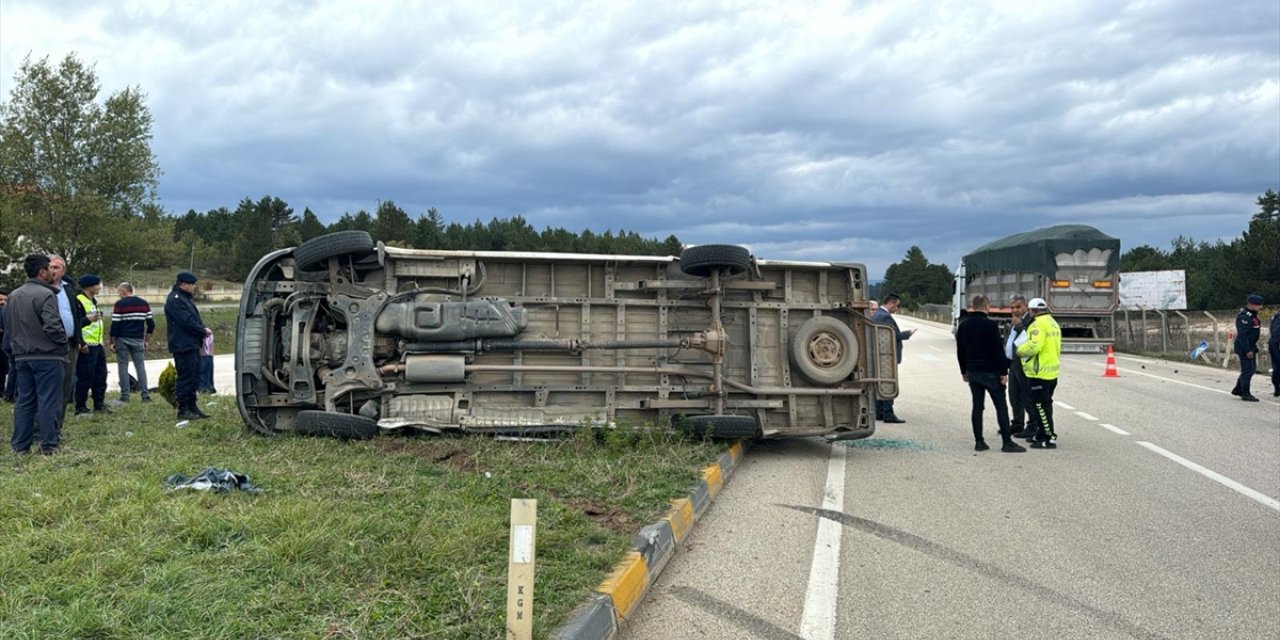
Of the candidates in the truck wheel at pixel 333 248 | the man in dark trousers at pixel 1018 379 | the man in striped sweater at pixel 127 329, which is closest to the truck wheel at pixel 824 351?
the man in dark trousers at pixel 1018 379

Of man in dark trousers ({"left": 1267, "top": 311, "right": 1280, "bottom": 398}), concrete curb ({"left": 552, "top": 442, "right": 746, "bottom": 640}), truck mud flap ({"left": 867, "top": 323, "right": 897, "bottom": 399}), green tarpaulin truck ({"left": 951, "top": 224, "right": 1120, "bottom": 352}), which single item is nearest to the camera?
concrete curb ({"left": 552, "top": 442, "right": 746, "bottom": 640})

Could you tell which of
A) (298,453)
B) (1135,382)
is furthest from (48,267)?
(1135,382)

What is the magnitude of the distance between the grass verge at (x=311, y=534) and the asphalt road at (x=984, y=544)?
663 mm

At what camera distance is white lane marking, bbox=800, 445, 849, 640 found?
404cm

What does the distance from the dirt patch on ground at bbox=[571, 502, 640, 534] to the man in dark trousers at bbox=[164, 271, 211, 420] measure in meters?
5.87

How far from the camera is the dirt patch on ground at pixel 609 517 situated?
16.6ft

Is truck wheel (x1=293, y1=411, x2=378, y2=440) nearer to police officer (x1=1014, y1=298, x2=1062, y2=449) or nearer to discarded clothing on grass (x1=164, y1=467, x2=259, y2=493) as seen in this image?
discarded clothing on grass (x1=164, y1=467, x2=259, y2=493)

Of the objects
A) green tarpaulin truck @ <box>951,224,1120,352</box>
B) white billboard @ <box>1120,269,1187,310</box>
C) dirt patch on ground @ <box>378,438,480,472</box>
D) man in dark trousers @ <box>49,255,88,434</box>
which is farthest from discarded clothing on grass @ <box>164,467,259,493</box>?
white billboard @ <box>1120,269,1187,310</box>

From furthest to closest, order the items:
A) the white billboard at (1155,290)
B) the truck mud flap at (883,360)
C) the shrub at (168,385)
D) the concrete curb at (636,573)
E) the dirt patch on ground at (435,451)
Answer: the white billboard at (1155,290)
the shrub at (168,385)
the truck mud flap at (883,360)
the dirt patch on ground at (435,451)
the concrete curb at (636,573)

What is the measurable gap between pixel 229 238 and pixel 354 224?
92.4ft

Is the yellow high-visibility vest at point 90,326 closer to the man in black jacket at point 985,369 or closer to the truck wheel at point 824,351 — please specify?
the truck wheel at point 824,351

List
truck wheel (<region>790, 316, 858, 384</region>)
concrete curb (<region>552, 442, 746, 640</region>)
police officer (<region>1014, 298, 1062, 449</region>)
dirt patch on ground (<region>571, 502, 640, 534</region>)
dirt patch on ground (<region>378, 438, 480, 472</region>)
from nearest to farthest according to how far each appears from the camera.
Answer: concrete curb (<region>552, 442, 746, 640</region>) → dirt patch on ground (<region>571, 502, 640, 534</region>) → dirt patch on ground (<region>378, 438, 480, 472</region>) → truck wheel (<region>790, 316, 858, 384</region>) → police officer (<region>1014, 298, 1062, 449</region>)

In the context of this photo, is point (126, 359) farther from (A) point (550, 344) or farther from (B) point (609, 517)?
(B) point (609, 517)

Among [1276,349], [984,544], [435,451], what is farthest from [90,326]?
[1276,349]
